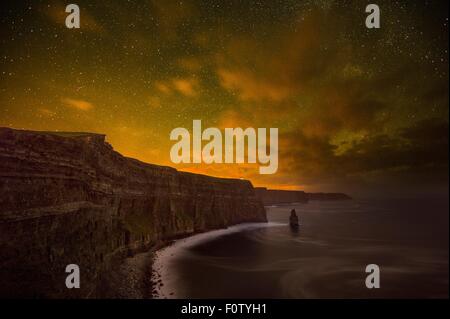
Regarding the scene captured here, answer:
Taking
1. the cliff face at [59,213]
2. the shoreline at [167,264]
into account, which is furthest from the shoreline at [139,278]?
the cliff face at [59,213]

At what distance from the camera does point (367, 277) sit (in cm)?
3058

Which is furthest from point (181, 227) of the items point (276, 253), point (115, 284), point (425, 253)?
point (425, 253)

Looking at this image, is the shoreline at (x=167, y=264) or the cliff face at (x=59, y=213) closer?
the cliff face at (x=59, y=213)

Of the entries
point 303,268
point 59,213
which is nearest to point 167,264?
point 59,213

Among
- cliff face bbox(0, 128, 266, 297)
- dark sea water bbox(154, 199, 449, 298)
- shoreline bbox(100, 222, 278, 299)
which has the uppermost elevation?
cliff face bbox(0, 128, 266, 297)

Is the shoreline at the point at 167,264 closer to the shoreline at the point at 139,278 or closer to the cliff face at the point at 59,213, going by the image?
the shoreline at the point at 139,278

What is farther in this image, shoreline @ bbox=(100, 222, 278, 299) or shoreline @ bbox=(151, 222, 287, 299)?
shoreline @ bbox=(151, 222, 287, 299)

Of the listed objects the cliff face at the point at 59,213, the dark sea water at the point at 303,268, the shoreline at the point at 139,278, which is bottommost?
the dark sea water at the point at 303,268

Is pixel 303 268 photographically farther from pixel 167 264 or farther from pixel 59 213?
pixel 59 213

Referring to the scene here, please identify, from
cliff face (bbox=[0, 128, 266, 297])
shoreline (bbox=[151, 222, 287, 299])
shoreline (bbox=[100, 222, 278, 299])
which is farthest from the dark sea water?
cliff face (bbox=[0, 128, 266, 297])

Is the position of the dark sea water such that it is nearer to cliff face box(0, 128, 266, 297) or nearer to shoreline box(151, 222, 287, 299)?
shoreline box(151, 222, 287, 299)

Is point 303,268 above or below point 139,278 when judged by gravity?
below

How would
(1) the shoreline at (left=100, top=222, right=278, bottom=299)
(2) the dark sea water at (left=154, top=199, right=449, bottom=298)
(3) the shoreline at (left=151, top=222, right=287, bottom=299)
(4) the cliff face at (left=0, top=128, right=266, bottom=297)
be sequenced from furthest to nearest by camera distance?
(2) the dark sea water at (left=154, top=199, right=449, bottom=298), (3) the shoreline at (left=151, top=222, right=287, bottom=299), (1) the shoreline at (left=100, top=222, right=278, bottom=299), (4) the cliff face at (left=0, top=128, right=266, bottom=297)
